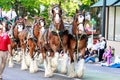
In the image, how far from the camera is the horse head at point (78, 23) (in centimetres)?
1605

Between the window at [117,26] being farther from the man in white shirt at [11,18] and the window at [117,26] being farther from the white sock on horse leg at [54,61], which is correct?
the white sock on horse leg at [54,61]

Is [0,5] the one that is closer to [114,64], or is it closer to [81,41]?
[114,64]

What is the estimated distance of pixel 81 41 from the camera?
54.6ft

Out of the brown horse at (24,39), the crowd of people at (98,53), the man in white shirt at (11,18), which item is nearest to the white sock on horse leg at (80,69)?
the brown horse at (24,39)

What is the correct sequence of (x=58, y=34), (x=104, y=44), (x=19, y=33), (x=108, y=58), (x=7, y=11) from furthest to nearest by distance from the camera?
(x=7, y=11), (x=104, y=44), (x=108, y=58), (x=19, y=33), (x=58, y=34)

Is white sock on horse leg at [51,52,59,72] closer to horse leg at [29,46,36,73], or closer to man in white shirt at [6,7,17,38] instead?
horse leg at [29,46,36,73]

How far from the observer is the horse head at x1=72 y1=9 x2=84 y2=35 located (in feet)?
52.6

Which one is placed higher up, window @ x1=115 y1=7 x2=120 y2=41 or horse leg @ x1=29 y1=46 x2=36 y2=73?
window @ x1=115 y1=7 x2=120 y2=41

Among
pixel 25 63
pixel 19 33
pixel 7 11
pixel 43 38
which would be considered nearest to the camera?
pixel 43 38

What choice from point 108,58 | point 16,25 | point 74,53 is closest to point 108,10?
point 108,58

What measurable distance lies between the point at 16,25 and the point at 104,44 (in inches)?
243

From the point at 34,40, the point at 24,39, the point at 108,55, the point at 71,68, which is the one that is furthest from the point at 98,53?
the point at 71,68

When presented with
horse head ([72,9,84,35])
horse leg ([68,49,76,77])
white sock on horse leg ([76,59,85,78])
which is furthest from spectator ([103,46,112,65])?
white sock on horse leg ([76,59,85,78])

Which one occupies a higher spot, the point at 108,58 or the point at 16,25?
the point at 16,25
